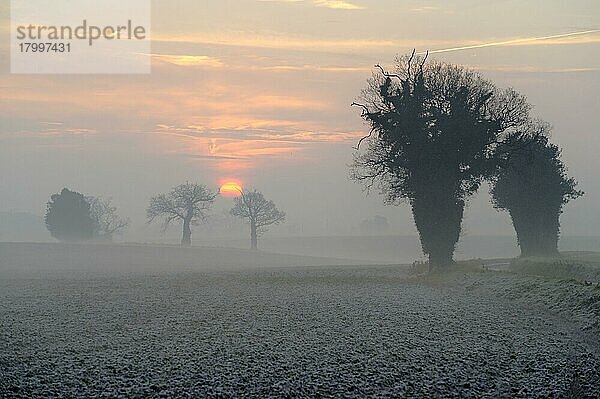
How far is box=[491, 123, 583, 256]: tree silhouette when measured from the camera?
62.4 meters

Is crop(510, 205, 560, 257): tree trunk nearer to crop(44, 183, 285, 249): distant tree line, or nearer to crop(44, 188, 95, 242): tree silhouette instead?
crop(44, 183, 285, 249): distant tree line

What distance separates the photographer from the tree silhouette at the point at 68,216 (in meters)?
115

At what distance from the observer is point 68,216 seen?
116562 mm

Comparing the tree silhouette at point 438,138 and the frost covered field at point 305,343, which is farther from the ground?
the tree silhouette at point 438,138

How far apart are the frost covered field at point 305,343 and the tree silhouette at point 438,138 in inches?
513

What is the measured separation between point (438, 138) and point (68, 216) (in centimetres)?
8962

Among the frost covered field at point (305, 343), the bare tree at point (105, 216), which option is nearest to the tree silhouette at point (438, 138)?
the frost covered field at point (305, 343)

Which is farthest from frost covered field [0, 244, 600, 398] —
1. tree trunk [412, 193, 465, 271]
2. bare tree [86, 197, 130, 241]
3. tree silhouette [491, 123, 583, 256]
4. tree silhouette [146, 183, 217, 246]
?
bare tree [86, 197, 130, 241]

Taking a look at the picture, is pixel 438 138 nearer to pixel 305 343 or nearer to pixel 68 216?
pixel 305 343

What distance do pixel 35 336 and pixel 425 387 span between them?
13.6m

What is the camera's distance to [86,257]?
90.2m

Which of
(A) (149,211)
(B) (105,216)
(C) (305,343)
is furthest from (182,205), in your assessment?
(C) (305,343)

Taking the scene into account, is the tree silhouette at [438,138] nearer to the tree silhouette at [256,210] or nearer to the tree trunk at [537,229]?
the tree trunk at [537,229]

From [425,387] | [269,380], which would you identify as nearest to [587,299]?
[425,387]
